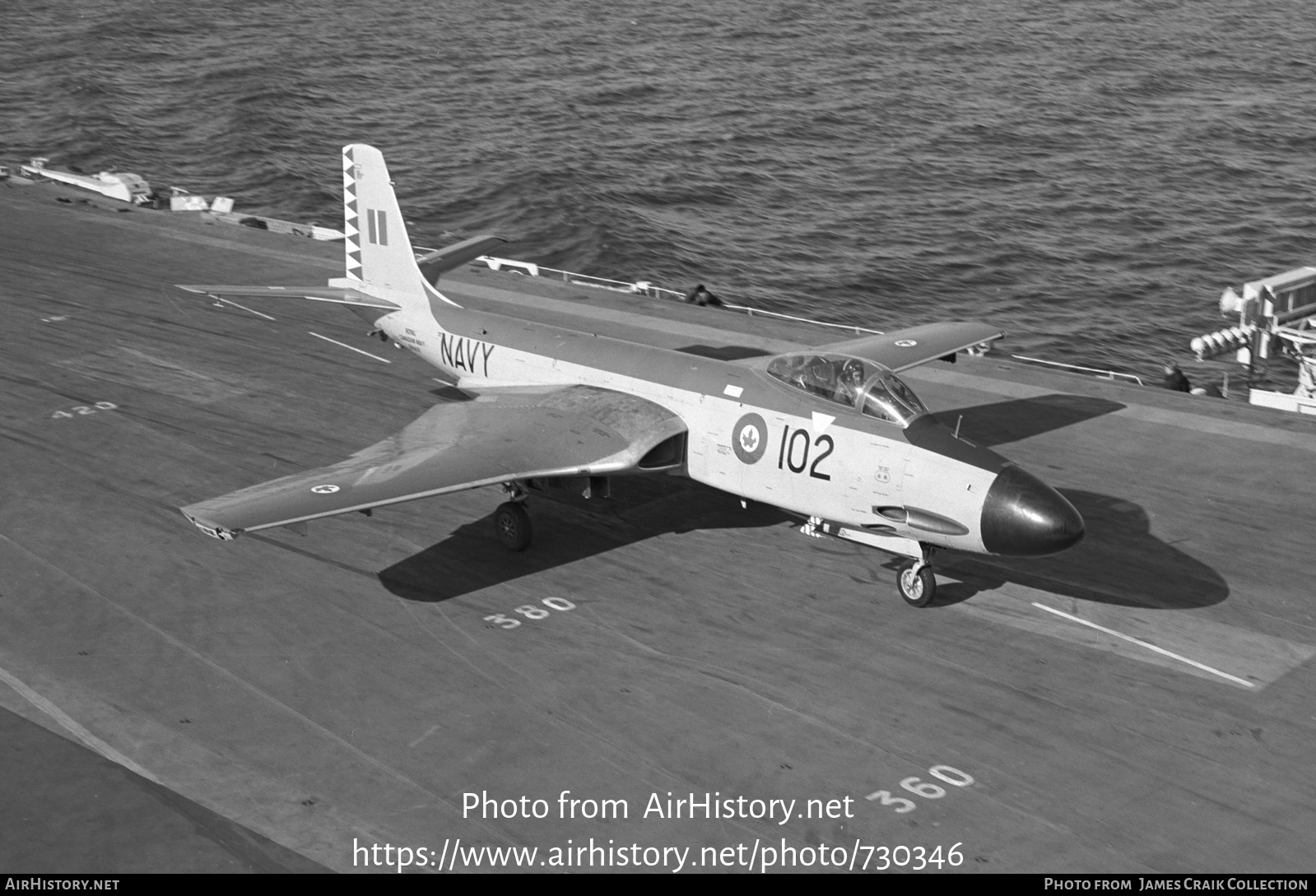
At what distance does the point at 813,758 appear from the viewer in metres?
16.8

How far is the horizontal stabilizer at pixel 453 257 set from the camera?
28.9 m

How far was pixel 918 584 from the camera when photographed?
Result: 20453mm

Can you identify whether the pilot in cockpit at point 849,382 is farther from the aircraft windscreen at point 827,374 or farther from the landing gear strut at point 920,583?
the landing gear strut at point 920,583

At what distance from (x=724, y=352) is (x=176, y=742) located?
63.5 ft

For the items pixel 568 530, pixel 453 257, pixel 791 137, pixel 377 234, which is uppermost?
pixel 791 137

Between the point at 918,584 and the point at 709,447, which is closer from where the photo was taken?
the point at 918,584

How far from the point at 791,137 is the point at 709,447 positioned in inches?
2139

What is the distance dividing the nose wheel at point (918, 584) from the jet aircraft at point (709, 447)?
0.02 metres

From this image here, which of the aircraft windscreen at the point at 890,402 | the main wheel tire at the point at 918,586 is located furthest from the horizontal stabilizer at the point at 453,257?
the main wheel tire at the point at 918,586

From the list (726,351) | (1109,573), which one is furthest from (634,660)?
(726,351)

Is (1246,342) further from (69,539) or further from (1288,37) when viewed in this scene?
(1288,37)

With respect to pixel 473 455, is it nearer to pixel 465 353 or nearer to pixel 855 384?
pixel 465 353

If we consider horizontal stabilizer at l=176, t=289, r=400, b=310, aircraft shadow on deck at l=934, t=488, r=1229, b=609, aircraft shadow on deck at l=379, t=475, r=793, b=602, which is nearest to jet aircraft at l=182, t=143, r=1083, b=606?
horizontal stabilizer at l=176, t=289, r=400, b=310
